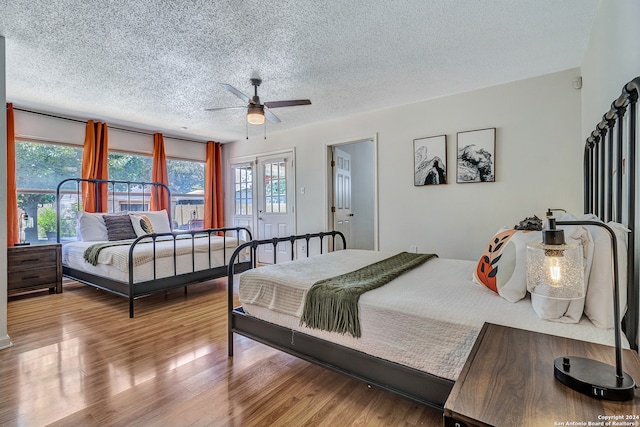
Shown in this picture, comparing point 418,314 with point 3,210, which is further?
point 3,210

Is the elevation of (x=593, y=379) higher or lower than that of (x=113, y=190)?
lower

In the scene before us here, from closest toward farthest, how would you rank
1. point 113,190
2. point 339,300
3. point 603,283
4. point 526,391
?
point 526,391, point 603,283, point 339,300, point 113,190

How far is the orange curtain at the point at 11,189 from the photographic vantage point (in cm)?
389

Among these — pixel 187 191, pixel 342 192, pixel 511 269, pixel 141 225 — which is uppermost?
pixel 187 191

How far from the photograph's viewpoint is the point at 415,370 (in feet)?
4.61

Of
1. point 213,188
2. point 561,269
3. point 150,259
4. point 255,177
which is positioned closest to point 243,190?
point 255,177

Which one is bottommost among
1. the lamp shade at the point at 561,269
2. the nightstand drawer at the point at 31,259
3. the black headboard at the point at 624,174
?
the nightstand drawer at the point at 31,259

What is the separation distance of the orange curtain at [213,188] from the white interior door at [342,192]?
2.71 meters

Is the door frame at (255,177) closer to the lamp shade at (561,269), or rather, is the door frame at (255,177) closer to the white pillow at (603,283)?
A: the white pillow at (603,283)

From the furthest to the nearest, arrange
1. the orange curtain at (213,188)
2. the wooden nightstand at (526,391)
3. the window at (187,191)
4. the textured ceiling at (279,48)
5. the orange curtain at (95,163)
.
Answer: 1. the orange curtain at (213,188)
2. the window at (187,191)
3. the orange curtain at (95,163)
4. the textured ceiling at (279,48)
5. the wooden nightstand at (526,391)

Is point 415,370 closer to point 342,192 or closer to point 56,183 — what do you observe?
point 342,192

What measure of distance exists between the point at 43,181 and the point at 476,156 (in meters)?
5.80

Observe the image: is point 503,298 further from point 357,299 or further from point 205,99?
point 205,99

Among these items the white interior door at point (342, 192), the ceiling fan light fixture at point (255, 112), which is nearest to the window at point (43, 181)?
the ceiling fan light fixture at point (255, 112)
